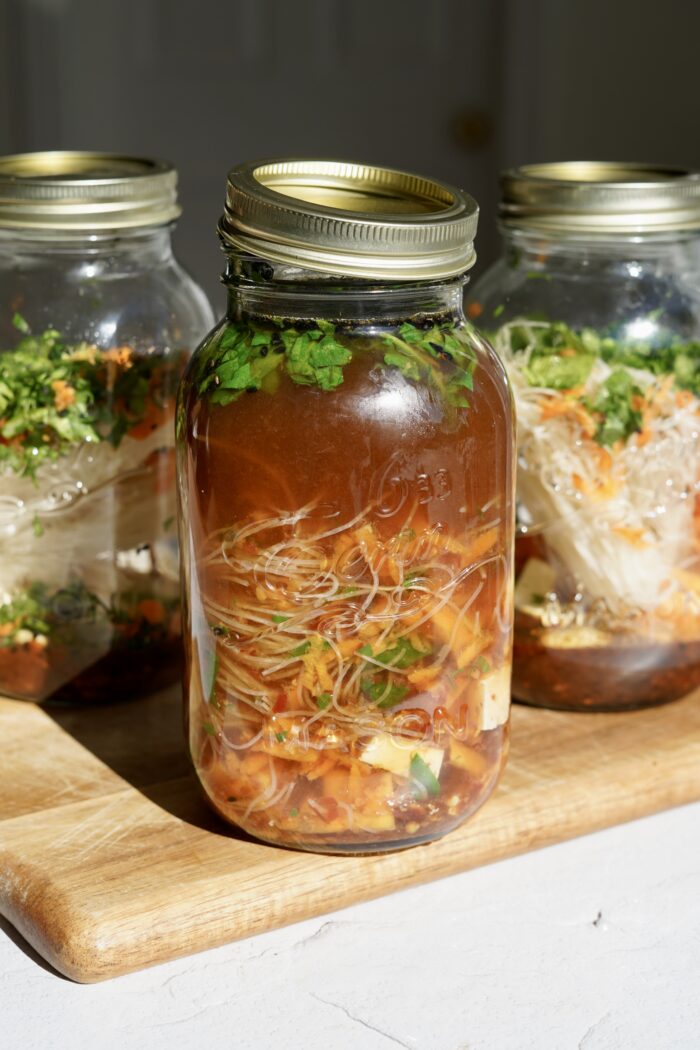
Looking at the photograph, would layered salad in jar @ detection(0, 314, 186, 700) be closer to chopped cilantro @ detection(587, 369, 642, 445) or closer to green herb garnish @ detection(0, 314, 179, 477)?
green herb garnish @ detection(0, 314, 179, 477)

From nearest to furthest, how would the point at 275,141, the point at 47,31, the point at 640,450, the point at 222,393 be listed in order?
the point at 222,393 → the point at 640,450 → the point at 47,31 → the point at 275,141

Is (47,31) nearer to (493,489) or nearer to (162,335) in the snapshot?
(162,335)

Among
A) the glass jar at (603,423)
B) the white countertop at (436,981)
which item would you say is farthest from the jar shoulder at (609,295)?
the white countertop at (436,981)

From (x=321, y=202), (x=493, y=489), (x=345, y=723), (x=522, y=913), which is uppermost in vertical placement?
(x=321, y=202)

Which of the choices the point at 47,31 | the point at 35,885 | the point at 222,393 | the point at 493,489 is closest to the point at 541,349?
the point at 493,489

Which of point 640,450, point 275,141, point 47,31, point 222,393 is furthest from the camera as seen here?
point 275,141

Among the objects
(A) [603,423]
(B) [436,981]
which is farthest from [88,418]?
(B) [436,981]
